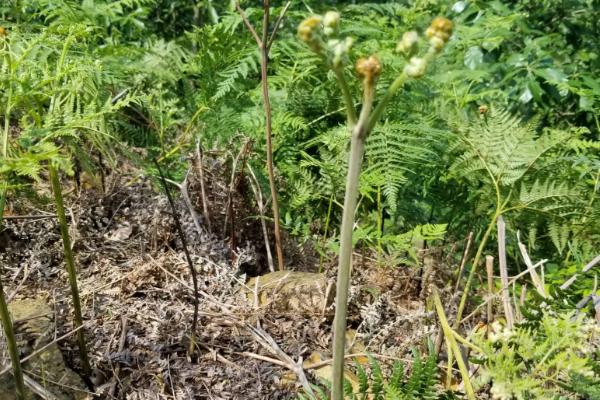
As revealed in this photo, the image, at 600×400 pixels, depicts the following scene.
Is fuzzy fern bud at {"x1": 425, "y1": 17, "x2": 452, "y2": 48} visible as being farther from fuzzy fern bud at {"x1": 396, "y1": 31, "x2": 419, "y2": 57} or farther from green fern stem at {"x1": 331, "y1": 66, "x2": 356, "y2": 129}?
green fern stem at {"x1": 331, "y1": 66, "x2": 356, "y2": 129}

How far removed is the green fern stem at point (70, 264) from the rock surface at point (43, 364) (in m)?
0.06

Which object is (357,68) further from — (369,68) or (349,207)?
(349,207)

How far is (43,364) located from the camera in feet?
6.17

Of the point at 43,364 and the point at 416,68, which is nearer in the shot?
the point at 416,68

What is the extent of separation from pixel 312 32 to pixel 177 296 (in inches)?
56.9

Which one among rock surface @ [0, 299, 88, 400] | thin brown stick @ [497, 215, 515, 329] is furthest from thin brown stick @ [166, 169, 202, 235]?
thin brown stick @ [497, 215, 515, 329]

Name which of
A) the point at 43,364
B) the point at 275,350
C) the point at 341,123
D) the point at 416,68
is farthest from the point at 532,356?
the point at 341,123

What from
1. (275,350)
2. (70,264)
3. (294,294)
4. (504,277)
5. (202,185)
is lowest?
(275,350)

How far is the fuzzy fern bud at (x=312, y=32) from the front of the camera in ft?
3.05

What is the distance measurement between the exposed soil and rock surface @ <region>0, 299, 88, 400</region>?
0.15ft

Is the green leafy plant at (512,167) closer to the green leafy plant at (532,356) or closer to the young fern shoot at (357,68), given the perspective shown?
the green leafy plant at (532,356)

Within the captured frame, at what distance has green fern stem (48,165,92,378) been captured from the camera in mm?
1559

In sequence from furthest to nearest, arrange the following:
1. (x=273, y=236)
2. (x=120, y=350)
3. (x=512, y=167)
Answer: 1. (x=273, y=236)
2. (x=512, y=167)
3. (x=120, y=350)

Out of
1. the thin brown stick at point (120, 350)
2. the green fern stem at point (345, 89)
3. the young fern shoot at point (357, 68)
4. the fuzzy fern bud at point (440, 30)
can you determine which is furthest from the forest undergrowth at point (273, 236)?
the fuzzy fern bud at point (440, 30)
